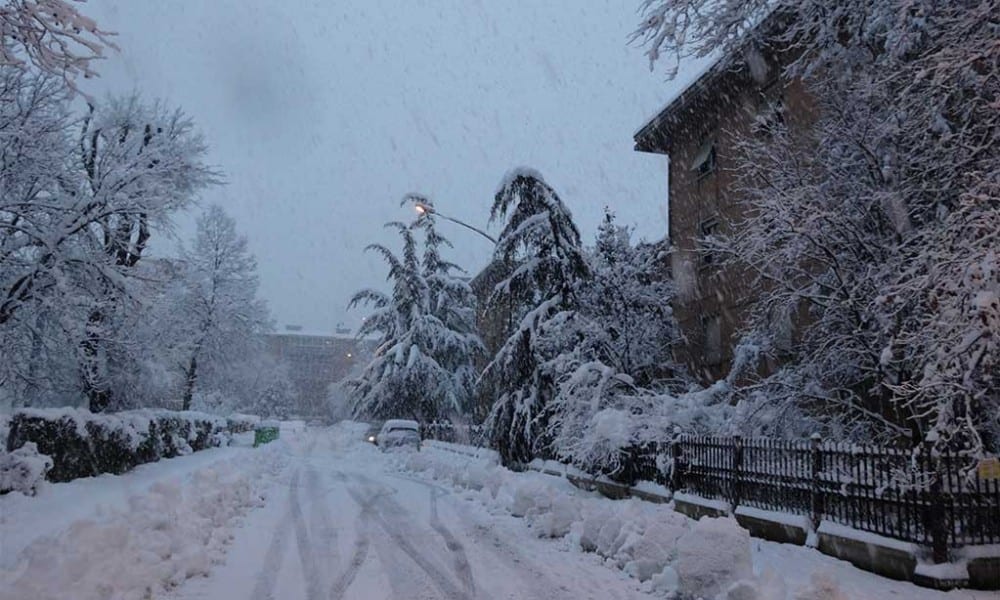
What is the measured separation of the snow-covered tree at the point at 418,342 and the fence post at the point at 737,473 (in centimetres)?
3260

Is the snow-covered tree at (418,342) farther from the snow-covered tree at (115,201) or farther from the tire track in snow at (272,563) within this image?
the tire track in snow at (272,563)

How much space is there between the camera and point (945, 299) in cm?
838

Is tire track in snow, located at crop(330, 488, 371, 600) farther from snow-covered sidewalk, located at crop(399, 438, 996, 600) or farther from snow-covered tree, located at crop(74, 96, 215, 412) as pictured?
snow-covered tree, located at crop(74, 96, 215, 412)

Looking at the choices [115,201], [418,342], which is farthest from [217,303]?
[115,201]

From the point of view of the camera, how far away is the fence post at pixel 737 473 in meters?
12.6

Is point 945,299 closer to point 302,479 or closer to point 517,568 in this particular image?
point 517,568

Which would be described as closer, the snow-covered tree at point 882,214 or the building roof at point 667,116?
the snow-covered tree at point 882,214

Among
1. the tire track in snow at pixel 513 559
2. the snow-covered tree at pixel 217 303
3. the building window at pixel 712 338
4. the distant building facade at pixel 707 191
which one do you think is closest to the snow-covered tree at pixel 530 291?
the distant building facade at pixel 707 191

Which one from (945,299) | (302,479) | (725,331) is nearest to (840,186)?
(945,299)

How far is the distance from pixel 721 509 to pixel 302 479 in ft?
44.3

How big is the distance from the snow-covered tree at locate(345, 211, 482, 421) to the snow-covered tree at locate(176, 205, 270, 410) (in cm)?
656

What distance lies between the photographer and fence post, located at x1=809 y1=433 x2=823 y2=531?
10.6 meters

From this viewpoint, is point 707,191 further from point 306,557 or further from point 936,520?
point 306,557

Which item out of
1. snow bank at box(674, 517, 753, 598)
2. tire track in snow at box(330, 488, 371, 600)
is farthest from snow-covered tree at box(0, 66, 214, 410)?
snow bank at box(674, 517, 753, 598)
